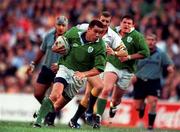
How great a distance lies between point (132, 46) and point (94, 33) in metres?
3.50

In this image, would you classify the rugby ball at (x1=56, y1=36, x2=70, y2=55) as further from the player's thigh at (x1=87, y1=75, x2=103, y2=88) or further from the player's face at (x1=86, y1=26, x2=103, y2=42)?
the player's thigh at (x1=87, y1=75, x2=103, y2=88)

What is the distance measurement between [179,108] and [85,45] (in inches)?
360

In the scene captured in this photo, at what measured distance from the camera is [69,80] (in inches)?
680

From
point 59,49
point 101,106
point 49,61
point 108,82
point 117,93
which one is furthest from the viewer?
point 117,93

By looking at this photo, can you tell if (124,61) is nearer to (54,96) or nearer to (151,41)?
(151,41)

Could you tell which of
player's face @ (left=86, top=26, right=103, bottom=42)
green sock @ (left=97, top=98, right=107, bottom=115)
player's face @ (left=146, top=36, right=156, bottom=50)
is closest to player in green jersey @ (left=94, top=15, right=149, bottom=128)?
green sock @ (left=97, top=98, right=107, bottom=115)

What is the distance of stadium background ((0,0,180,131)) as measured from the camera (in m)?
27.9

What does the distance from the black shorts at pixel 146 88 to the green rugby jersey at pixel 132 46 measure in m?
2.31

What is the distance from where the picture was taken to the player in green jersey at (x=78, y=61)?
16750 mm

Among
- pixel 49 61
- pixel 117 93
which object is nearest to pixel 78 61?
pixel 49 61

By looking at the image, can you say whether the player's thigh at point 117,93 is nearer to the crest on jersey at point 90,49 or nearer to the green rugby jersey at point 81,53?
the green rugby jersey at point 81,53

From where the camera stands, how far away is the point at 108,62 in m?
20.4

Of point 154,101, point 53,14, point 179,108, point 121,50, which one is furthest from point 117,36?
point 53,14

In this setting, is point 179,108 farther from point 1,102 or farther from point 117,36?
point 117,36
